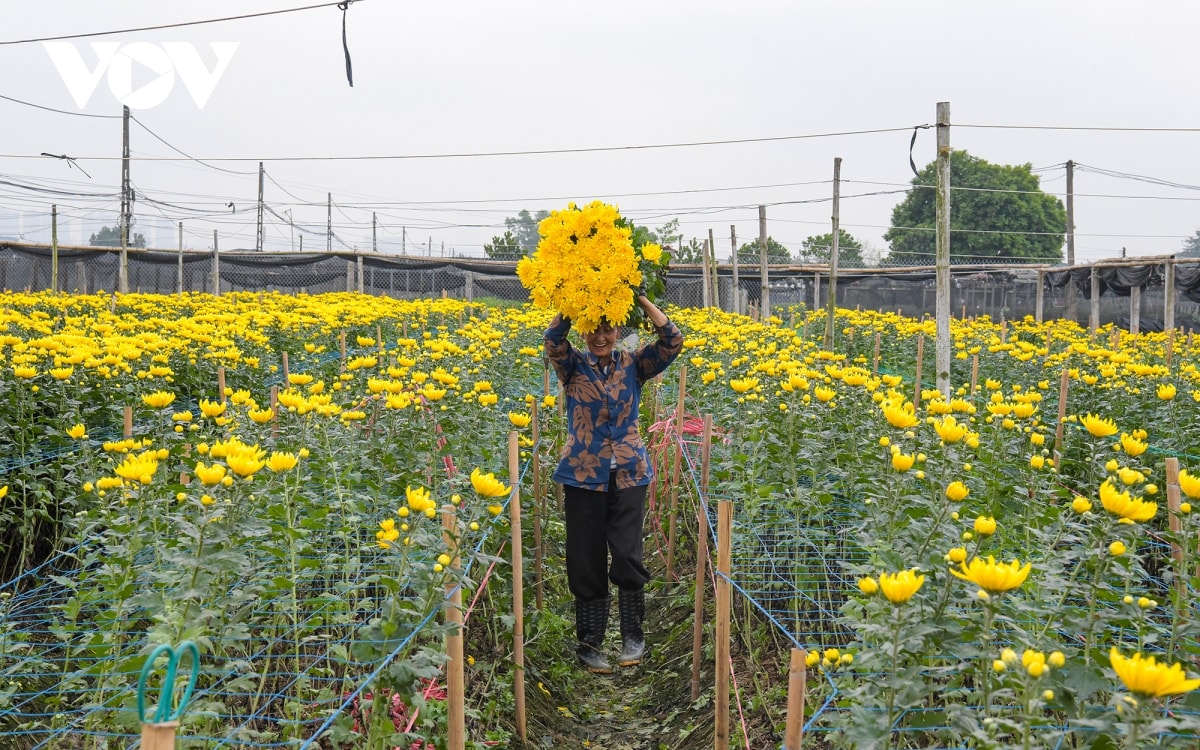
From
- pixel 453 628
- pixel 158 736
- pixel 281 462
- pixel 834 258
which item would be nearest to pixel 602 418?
pixel 281 462

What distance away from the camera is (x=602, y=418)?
4.38 meters

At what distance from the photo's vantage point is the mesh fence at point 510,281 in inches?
753

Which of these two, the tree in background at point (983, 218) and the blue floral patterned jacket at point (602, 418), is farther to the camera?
the tree in background at point (983, 218)

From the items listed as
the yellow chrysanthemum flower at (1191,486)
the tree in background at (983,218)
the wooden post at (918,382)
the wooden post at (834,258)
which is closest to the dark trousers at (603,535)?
the wooden post at (918,382)

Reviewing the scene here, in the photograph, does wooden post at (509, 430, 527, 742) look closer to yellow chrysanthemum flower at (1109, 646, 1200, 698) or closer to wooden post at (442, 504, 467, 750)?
wooden post at (442, 504, 467, 750)

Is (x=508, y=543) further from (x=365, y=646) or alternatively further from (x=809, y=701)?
(x=365, y=646)

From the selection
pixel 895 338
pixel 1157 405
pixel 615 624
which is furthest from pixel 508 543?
pixel 895 338

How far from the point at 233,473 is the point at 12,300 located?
30.4 ft

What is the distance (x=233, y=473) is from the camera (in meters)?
2.57

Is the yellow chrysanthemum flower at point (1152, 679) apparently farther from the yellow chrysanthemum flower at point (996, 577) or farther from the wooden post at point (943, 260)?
the wooden post at point (943, 260)

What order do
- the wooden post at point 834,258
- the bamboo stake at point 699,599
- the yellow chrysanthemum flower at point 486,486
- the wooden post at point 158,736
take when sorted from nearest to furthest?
the wooden post at point 158,736
the yellow chrysanthemum flower at point 486,486
the bamboo stake at point 699,599
the wooden post at point 834,258

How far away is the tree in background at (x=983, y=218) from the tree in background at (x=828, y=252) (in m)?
1.99

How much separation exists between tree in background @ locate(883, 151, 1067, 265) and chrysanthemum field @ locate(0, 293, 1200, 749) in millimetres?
44649

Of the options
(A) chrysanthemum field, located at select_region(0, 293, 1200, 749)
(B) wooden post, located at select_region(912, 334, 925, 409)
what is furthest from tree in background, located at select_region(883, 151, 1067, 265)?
(A) chrysanthemum field, located at select_region(0, 293, 1200, 749)
